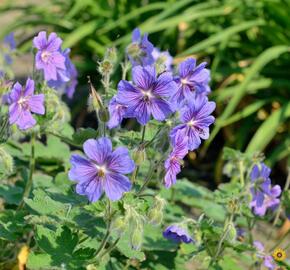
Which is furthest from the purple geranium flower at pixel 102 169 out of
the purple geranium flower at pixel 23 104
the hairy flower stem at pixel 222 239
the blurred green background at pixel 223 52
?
the blurred green background at pixel 223 52

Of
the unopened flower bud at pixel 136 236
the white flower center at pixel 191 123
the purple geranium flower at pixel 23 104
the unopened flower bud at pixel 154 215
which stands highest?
the white flower center at pixel 191 123

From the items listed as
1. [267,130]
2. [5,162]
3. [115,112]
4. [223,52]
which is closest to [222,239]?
[115,112]

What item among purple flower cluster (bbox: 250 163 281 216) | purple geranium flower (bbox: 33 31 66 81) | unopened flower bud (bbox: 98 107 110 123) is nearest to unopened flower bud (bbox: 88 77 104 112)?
unopened flower bud (bbox: 98 107 110 123)

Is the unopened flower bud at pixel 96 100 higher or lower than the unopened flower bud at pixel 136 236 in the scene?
higher

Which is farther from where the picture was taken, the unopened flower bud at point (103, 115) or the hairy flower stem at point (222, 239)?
the hairy flower stem at point (222, 239)

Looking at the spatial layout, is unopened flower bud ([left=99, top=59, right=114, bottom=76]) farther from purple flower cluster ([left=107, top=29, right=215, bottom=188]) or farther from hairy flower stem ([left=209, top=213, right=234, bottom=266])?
hairy flower stem ([left=209, top=213, right=234, bottom=266])

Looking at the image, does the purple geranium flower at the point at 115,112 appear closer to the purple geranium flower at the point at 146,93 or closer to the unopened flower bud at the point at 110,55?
the purple geranium flower at the point at 146,93
